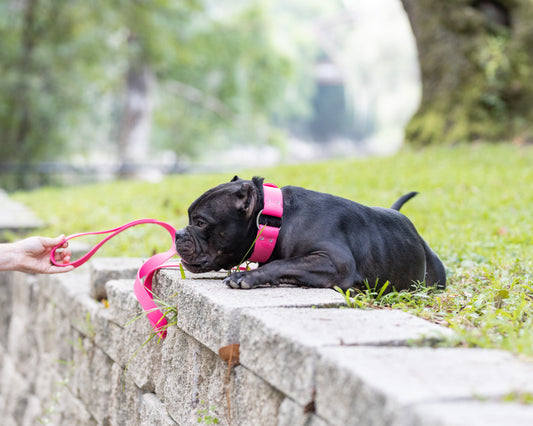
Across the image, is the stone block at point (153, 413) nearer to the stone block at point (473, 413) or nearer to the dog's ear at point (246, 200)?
the dog's ear at point (246, 200)

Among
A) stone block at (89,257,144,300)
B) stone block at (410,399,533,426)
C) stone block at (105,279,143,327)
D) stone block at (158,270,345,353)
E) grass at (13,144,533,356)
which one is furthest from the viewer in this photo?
stone block at (89,257,144,300)

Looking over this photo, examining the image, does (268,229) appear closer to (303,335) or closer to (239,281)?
(239,281)

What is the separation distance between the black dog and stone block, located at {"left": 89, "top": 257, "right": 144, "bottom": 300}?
1.32 metres

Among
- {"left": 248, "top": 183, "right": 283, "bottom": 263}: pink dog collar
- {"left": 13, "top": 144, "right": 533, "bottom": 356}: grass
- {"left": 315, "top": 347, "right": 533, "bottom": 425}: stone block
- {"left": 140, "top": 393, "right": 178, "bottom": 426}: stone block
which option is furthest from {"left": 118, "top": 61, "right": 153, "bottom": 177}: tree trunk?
{"left": 315, "top": 347, "right": 533, "bottom": 425}: stone block

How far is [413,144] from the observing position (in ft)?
40.3

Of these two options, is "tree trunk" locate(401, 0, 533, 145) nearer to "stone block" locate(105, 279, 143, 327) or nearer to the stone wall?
the stone wall

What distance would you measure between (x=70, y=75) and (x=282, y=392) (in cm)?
1765

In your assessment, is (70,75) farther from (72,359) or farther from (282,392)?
(282,392)

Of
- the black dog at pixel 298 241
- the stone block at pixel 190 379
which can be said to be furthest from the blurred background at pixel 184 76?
the stone block at pixel 190 379

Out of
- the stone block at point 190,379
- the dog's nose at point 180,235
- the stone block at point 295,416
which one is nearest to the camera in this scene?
the stone block at point 295,416

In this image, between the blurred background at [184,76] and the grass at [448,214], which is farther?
the blurred background at [184,76]

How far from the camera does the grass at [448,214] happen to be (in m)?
2.81

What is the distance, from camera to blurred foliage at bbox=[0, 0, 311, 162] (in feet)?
56.6

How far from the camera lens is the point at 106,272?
4379 mm
